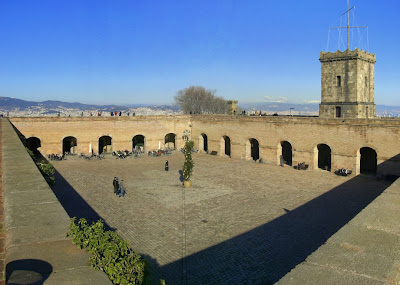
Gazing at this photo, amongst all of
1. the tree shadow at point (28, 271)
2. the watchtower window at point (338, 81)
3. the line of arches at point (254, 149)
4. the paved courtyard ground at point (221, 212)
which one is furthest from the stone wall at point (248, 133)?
the tree shadow at point (28, 271)

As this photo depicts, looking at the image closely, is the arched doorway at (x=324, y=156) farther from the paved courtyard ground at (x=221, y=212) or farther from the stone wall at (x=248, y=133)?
the paved courtyard ground at (x=221, y=212)

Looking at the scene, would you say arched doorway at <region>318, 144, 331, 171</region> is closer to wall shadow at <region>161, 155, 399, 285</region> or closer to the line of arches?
the line of arches

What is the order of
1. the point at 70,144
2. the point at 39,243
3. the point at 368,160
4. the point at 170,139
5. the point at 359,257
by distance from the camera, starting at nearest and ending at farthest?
the point at 39,243, the point at 359,257, the point at 368,160, the point at 70,144, the point at 170,139

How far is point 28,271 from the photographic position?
3645mm

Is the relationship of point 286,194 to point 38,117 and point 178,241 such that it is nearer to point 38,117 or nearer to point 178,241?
point 178,241

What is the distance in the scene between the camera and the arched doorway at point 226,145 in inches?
1299

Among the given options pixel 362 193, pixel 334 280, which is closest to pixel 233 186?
pixel 362 193

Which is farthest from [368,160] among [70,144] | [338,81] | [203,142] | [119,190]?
[70,144]

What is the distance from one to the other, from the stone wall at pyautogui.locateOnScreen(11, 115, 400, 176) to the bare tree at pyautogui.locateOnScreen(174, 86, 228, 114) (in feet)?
95.2

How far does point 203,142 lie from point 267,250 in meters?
25.2

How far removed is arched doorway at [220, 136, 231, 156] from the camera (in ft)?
108

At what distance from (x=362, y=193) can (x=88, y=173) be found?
1679 cm

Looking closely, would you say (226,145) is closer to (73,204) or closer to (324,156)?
(324,156)

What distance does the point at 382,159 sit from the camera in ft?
70.5
